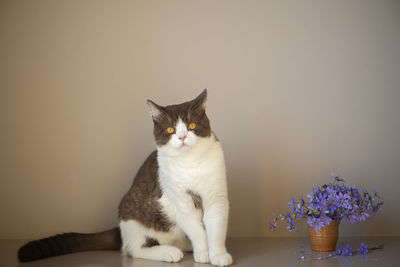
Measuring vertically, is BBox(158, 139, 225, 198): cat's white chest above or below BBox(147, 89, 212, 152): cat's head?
below

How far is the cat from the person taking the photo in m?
2.15

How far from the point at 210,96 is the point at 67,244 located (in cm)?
127

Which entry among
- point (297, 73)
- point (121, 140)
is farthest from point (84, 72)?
point (297, 73)

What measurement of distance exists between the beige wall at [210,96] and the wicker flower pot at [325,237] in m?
0.51

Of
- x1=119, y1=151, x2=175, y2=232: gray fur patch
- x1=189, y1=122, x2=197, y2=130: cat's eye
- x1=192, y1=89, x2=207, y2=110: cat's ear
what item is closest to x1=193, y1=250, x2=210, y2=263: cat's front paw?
x1=119, y1=151, x2=175, y2=232: gray fur patch

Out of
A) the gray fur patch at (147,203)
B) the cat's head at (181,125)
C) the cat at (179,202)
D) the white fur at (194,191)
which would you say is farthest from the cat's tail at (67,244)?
the cat's head at (181,125)

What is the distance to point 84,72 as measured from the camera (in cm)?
290

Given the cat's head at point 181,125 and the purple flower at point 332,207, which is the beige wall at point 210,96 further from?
the cat's head at point 181,125

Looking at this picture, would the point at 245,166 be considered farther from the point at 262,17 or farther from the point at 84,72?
the point at 84,72

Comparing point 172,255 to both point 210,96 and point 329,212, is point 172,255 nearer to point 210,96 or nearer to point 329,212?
point 329,212

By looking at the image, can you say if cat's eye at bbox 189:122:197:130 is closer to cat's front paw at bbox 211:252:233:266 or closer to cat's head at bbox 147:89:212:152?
cat's head at bbox 147:89:212:152

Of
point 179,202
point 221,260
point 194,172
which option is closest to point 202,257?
point 221,260

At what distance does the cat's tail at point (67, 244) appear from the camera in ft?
7.39

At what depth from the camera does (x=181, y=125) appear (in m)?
2.13
